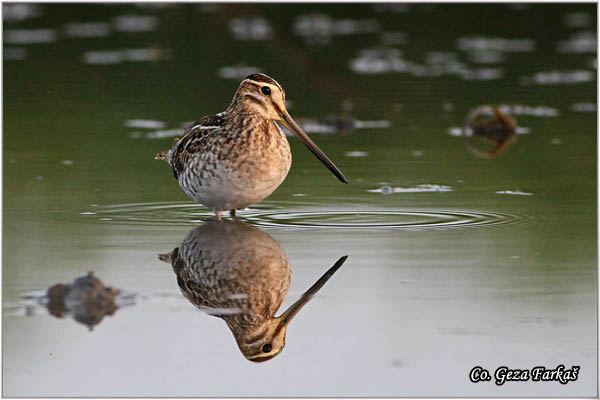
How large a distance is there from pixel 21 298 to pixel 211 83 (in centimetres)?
778

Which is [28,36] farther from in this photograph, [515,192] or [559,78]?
[515,192]

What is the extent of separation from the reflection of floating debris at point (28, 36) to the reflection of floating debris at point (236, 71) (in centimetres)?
350

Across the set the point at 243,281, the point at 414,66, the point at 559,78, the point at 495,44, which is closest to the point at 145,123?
the point at 414,66

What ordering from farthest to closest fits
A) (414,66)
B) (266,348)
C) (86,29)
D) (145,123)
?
(86,29)
(414,66)
(145,123)
(266,348)

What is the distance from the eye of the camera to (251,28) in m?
17.1

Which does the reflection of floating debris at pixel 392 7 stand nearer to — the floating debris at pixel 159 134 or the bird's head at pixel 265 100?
the floating debris at pixel 159 134

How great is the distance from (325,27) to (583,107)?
622 cm

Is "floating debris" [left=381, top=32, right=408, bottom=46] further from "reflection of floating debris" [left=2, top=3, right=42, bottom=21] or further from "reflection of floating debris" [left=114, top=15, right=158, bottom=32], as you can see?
"reflection of floating debris" [left=2, top=3, right=42, bottom=21]

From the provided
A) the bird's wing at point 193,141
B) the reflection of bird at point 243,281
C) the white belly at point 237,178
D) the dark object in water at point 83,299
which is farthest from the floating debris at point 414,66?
the dark object in water at point 83,299

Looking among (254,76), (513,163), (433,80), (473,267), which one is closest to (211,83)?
(433,80)

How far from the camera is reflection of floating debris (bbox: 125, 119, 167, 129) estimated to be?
11.1 metres

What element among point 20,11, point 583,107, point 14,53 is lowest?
point 583,107

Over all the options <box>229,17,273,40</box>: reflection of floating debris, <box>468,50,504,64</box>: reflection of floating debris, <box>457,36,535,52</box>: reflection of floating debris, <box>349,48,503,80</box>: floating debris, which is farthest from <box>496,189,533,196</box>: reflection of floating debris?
<box>229,17,273,40</box>: reflection of floating debris

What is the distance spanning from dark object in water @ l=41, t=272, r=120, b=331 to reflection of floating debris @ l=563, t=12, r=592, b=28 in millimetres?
13204
